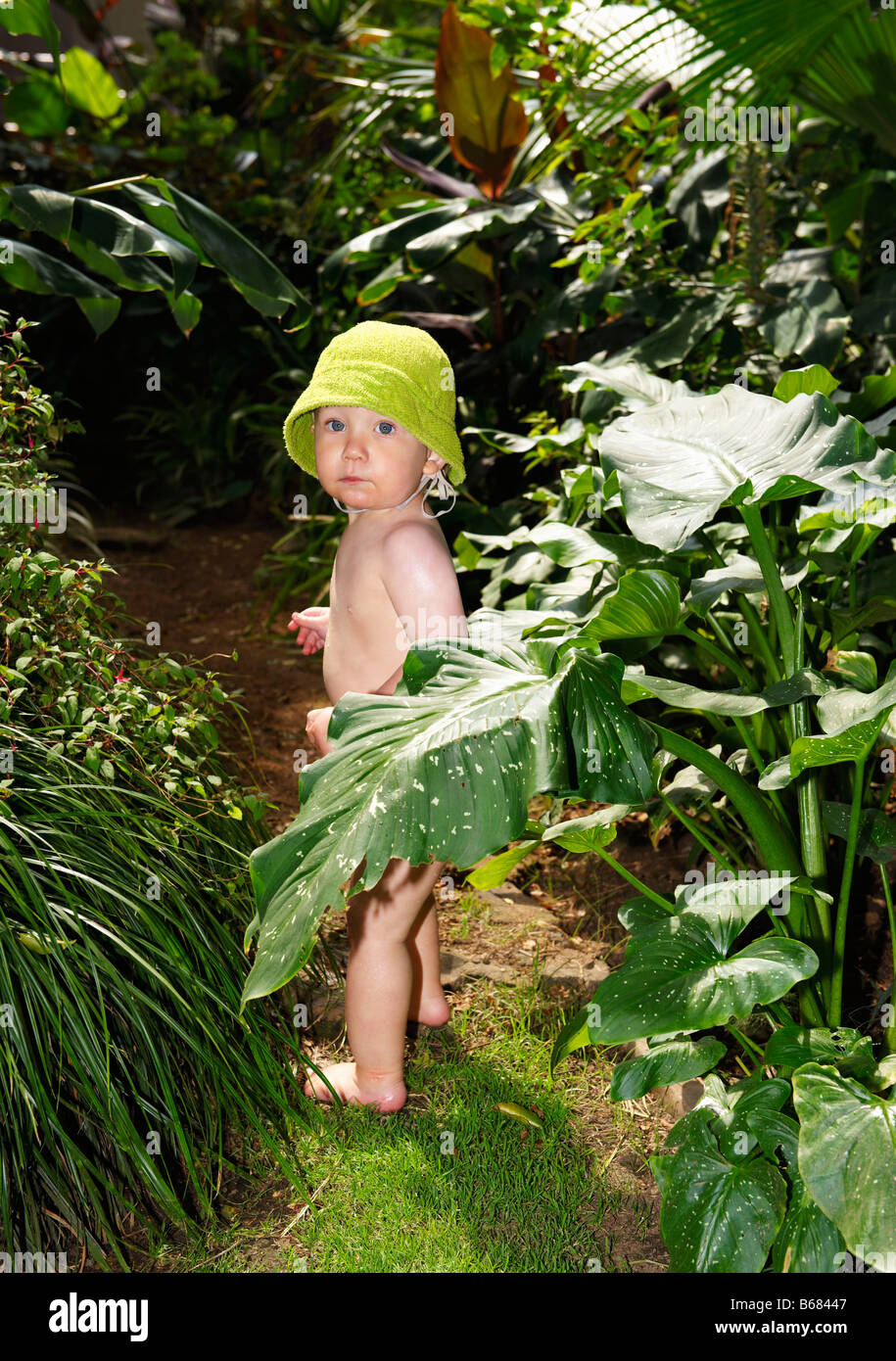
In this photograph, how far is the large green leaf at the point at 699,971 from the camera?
1384 millimetres

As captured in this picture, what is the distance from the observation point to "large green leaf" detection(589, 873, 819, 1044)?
1.38 metres

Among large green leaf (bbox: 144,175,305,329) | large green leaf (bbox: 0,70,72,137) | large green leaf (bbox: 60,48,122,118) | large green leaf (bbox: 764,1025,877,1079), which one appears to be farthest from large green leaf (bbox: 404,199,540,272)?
large green leaf (bbox: 60,48,122,118)

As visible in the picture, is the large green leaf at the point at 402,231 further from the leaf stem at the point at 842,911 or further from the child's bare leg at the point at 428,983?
the leaf stem at the point at 842,911

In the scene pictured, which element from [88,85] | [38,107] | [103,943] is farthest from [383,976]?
[88,85]

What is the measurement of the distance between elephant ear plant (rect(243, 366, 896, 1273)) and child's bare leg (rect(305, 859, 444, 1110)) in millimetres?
253

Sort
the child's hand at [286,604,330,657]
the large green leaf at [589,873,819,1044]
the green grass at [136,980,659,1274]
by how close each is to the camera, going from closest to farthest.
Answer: the large green leaf at [589,873,819,1044] → the green grass at [136,980,659,1274] → the child's hand at [286,604,330,657]

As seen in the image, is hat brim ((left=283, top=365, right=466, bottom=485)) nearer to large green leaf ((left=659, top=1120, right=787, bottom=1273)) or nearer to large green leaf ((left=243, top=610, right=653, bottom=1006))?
large green leaf ((left=243, top=610, right=653, bottom=1006))

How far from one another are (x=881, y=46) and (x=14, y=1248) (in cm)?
317

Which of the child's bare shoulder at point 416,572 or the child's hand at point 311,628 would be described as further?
the child's hand at point 311,628

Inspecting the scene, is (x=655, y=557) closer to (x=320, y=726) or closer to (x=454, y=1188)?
(x=320, y=726)

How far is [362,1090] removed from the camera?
6.53 feet

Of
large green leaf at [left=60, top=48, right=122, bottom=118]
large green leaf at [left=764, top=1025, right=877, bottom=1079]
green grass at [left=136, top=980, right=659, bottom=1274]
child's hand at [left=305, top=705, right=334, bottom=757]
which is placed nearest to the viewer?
large green leaf at [left=764, top=1025, right=877, bottom=1079]

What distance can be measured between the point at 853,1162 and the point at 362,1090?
36.4 inches

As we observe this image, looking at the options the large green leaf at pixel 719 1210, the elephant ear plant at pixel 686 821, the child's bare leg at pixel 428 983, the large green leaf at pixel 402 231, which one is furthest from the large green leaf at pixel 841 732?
the large green leaf at pixel 402 231
